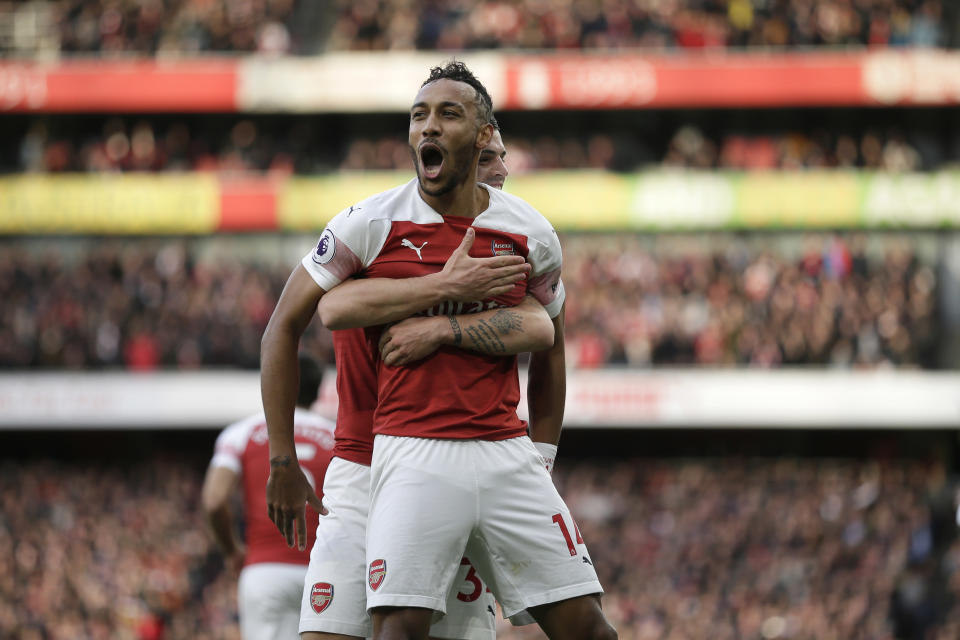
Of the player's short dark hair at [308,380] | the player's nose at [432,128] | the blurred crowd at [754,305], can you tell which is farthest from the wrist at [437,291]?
the blurred crowd at [754,305]

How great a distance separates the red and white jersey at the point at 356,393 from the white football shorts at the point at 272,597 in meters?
1.91

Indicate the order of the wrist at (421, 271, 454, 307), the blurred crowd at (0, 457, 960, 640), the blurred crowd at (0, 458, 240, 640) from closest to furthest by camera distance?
the wrist at (421, 271, 454, 307)
the blurred crowd at (0, 457, 960, 640)
the blurred crowd at (0, 458, 240, 640)

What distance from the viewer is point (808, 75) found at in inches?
895

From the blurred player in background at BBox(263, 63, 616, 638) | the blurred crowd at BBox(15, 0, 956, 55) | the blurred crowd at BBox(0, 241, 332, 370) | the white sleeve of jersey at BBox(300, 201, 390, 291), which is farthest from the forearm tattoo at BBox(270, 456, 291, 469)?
the blurred crowd at BBox(15, 0, 956, 55)

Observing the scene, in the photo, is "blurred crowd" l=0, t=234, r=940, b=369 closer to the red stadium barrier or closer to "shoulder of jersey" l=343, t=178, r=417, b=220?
the red stadium barrier

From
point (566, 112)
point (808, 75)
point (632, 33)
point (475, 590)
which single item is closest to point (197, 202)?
point (566, 112)

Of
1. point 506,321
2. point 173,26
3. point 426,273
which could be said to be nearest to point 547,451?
point 506,321

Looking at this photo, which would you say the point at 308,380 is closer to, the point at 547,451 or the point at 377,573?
the point at 547,451

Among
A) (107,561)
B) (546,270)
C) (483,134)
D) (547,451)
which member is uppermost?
(483,134)

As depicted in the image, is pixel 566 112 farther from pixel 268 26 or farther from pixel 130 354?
pixel 130 354

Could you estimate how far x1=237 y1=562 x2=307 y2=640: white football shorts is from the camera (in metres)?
5.94

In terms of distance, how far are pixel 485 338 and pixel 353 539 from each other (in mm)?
825

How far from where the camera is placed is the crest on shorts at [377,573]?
3.73 m

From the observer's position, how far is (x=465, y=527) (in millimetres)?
3789
